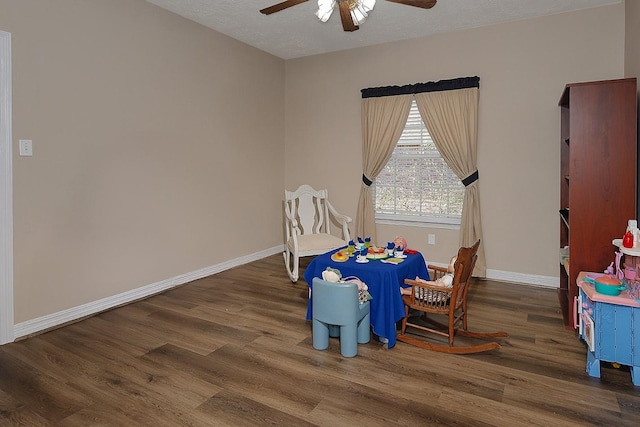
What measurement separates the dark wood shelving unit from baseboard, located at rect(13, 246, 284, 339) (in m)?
3.54

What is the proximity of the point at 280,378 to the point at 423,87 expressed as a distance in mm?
3620

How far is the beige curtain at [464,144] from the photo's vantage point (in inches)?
178

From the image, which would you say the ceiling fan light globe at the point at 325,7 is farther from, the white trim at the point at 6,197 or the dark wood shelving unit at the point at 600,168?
the white trim at the point at 6,197

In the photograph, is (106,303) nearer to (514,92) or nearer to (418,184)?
(418,184)

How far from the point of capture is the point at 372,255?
3213mm

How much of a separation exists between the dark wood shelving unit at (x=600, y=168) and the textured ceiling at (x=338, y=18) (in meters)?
1.42

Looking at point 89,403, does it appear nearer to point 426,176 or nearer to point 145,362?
point 145,362

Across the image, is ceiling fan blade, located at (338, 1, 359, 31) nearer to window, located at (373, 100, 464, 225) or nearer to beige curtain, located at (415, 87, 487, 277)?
beige curtain, located at (415, 87, 487, 277)

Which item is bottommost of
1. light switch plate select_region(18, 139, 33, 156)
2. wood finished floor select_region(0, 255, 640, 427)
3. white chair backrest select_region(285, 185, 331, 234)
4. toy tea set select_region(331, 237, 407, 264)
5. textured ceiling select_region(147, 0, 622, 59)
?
wood finished floor select_region(0, 255, 640, 427)

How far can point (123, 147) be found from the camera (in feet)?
12.2

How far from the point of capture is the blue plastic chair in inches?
103

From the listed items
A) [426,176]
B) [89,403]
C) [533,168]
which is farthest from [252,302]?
[533,168]

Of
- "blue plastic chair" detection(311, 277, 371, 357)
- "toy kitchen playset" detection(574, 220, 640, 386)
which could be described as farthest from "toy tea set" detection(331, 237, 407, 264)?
"toy kitchen playset" detection(574, 220, 640, 386)

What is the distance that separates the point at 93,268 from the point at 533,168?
432 cm
